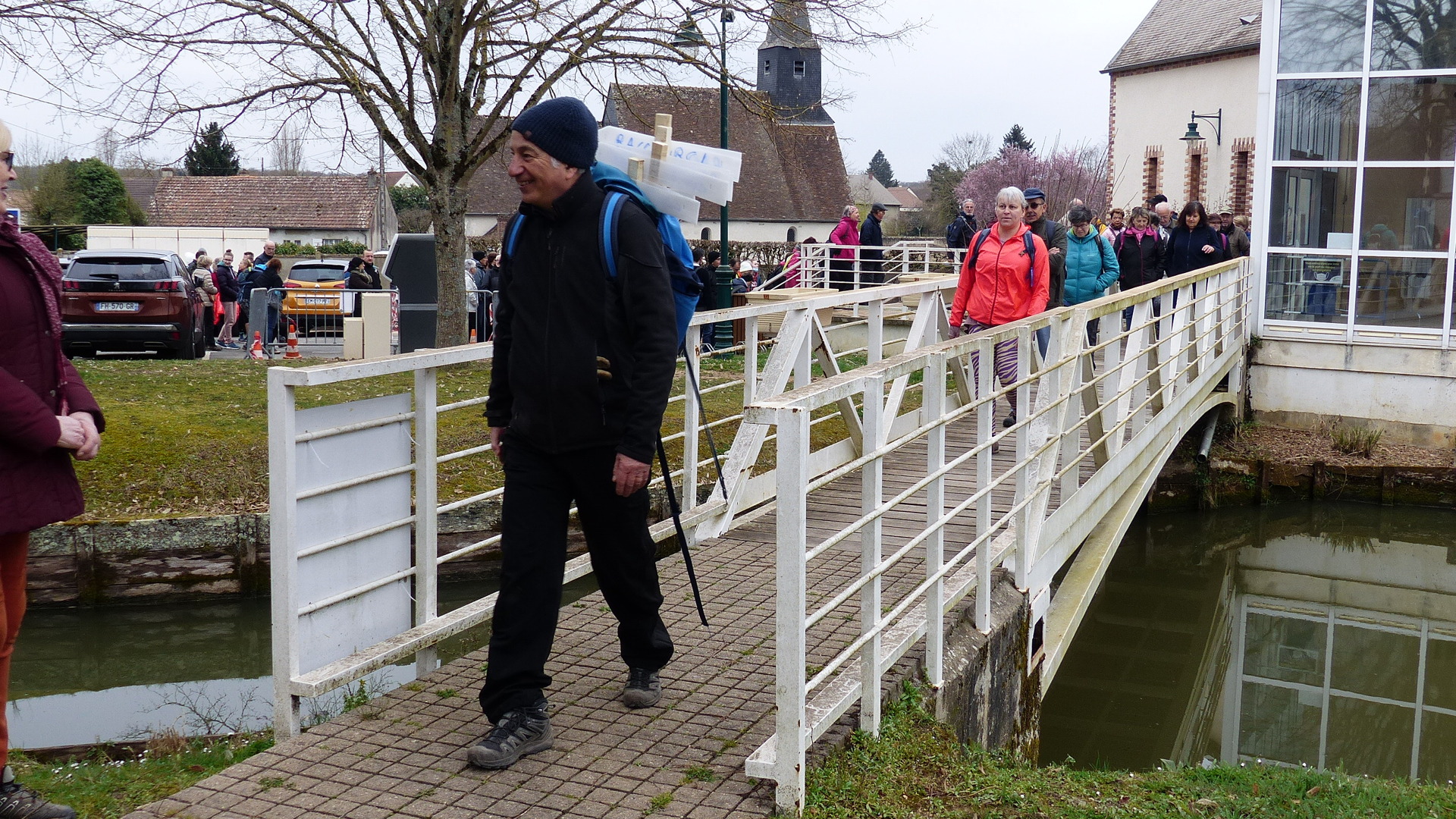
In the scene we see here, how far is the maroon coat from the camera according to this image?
362 cm

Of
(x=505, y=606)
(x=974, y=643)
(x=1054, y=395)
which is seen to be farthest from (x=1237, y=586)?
(x=505, y=606)

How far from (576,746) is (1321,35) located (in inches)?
A: 581

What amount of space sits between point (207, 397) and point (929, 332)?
22.7 ft

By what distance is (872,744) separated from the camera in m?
4.33

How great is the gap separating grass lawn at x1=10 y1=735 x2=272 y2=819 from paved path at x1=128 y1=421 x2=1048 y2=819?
0.38m

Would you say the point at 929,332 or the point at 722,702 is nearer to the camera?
the point at 722,702

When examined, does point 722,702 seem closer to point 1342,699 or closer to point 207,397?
point 1342,699

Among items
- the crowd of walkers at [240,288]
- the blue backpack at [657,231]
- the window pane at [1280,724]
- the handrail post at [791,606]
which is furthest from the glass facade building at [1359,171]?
the handrail post at [791,606]

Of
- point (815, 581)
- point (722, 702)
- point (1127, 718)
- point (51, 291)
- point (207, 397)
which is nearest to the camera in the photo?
point (51, 291)

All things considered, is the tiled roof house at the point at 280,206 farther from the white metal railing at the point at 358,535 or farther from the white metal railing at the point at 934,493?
the white metal railing at the point at 358,535

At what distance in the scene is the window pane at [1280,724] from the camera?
28.3ft

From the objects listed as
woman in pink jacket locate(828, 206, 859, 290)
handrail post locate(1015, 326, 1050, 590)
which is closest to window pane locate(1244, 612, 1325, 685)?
handrail post locate(1015, 326, 1050, 590)

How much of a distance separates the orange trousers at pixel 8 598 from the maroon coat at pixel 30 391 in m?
0.12

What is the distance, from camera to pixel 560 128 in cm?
401
